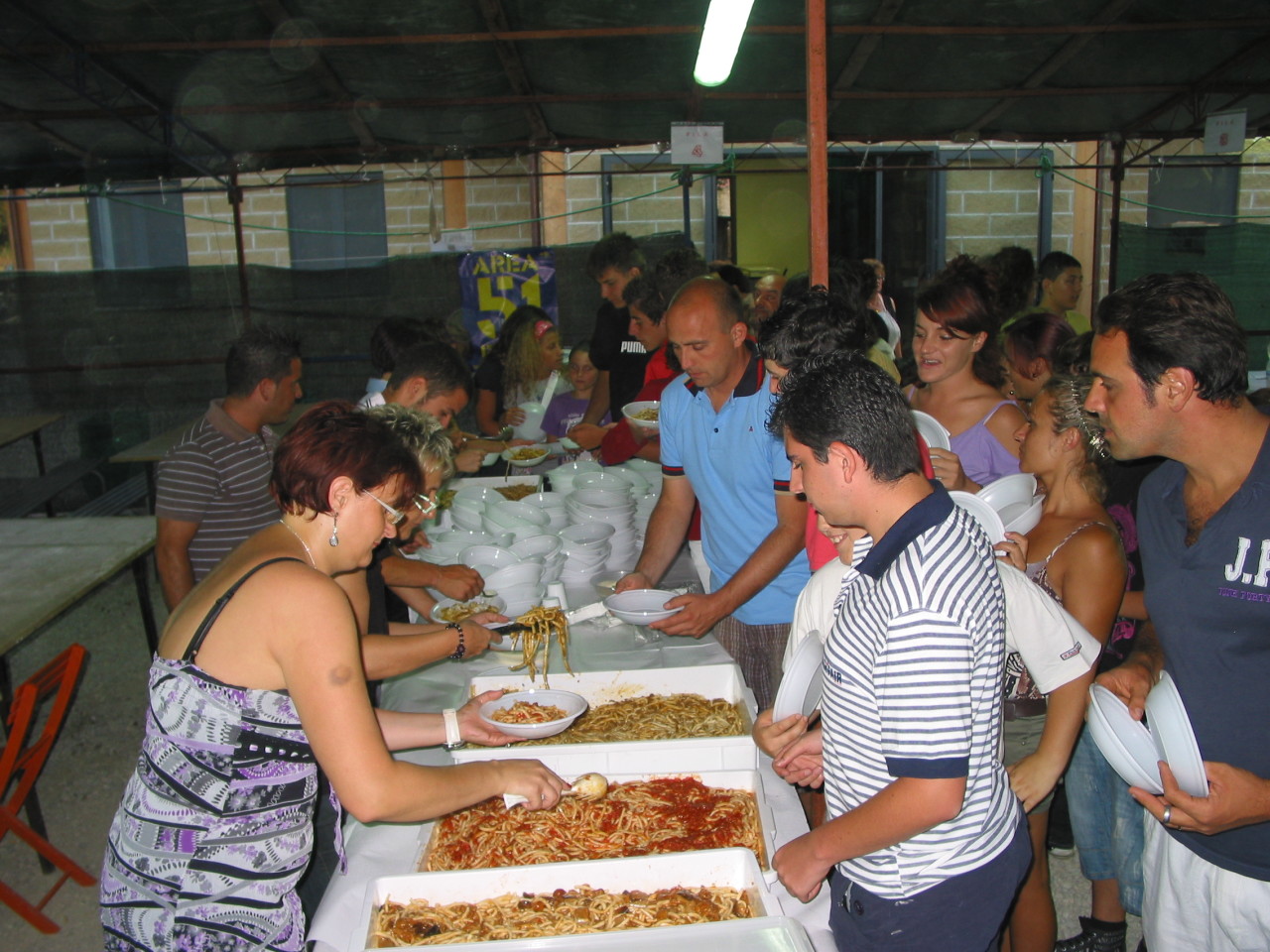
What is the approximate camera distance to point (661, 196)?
1159 cm

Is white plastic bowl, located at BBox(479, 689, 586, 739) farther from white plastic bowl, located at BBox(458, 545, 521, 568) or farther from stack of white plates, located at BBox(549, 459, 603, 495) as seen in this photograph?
stack of white plates, located at BBox(549, 459, 603, 495)

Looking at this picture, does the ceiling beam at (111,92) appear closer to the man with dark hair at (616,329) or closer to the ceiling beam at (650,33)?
the ceiling beam at (650,33)

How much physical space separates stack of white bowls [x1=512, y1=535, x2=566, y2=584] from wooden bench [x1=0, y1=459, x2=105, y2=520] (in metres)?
4.69

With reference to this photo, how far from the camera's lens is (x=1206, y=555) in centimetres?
187

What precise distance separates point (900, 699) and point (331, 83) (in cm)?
776

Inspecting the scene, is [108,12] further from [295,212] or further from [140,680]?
[295,212]

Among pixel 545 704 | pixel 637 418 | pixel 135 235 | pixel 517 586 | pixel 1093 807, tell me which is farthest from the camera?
pixel 135 235

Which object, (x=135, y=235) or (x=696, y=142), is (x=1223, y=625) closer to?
(x=696, y=142)

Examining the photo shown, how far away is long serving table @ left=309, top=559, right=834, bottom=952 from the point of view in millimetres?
1832

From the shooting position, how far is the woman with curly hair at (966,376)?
323 cm

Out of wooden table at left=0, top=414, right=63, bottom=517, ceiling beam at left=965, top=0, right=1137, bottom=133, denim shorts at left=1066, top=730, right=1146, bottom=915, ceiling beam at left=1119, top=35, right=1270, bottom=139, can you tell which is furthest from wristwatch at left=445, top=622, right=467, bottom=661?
ceiling beam at left=1119, top=35, right=1270, bottom=139

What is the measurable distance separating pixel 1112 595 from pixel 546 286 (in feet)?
27.6

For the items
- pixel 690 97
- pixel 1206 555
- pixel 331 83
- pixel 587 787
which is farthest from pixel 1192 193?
pixel 587 787

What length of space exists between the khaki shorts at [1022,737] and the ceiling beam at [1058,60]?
6.27 meters
